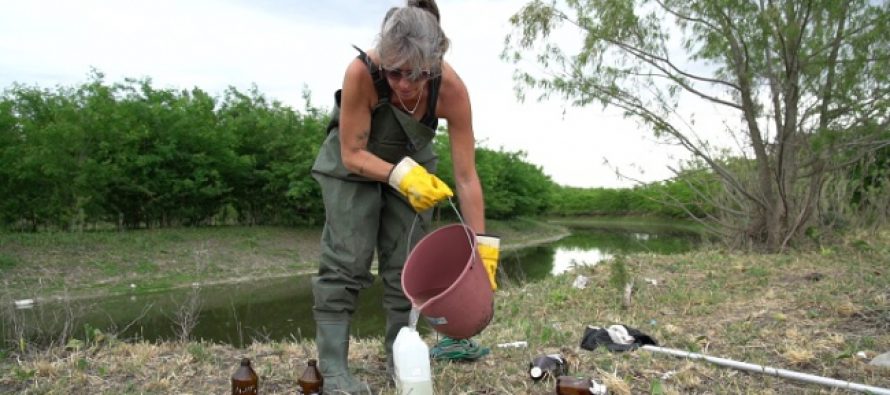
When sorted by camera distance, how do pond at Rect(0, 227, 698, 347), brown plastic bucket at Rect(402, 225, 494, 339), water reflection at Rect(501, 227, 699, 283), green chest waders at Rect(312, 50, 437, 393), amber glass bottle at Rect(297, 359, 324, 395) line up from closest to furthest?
1. brown plastic bucket at Rect(402, 225, 494, 339)
2. amber glass bottle at Rect(297, 359, 324, 395)
3. green chest waders at Rect(312, 50, 437, 393)
4. pond at Rect(0, 227, 698, 347)
5. water reflection at Rect(501, 227, 699, 283)

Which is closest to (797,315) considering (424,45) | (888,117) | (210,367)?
(424,45)

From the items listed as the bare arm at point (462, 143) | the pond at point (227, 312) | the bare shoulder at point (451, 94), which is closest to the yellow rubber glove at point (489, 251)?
the bare arm at point (462, 143)

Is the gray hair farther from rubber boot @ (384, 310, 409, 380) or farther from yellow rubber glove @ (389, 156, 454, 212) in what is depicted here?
rubber boot @ (384, 310, 409, 380)

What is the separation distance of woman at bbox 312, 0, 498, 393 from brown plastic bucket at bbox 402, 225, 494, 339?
0.14 m

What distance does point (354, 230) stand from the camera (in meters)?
2.75

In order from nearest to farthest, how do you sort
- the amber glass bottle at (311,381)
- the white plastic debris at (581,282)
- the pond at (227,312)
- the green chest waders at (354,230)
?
the amber glass bottle at (311,381), the green chest waders at (354,230), the white plastic debris at (581,282), the pond at (227,312)

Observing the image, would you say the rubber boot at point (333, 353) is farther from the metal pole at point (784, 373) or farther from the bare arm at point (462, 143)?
the metal pole at point (784, 373)

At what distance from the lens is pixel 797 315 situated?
430 cm

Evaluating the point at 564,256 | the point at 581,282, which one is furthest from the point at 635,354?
the point at 564,256

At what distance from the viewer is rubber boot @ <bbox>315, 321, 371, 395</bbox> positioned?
8.63 ft

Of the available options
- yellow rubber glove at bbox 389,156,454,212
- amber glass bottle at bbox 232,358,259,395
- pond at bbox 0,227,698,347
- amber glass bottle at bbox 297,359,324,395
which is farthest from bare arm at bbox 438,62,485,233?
pond at bbox 0,227,698,347

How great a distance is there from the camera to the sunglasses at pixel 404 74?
2369 millimetres

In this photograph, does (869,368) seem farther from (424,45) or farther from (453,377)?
(424,45)

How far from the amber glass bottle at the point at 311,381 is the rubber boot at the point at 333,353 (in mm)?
75
